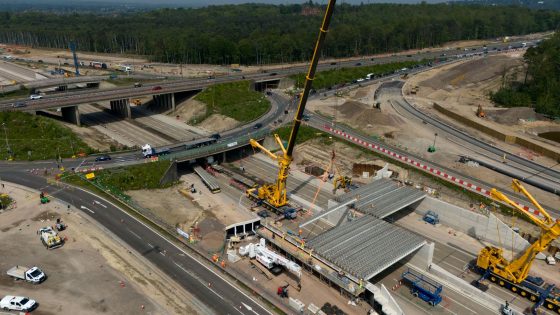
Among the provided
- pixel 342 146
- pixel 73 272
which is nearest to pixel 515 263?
pixel 342 146

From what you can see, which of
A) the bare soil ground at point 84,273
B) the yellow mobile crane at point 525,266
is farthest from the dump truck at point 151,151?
the yellow mobile crane at point 525,266

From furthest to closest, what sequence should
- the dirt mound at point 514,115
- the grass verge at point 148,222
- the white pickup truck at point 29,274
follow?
the dirt mound at point 514,115, the grass verge at point 148,222, the white pickup truck at point 29,274

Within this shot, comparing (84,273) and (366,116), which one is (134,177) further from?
(366,116)

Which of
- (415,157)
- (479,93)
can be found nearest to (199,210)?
(415,157)

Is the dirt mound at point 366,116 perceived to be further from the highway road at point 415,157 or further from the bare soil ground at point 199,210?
the bare soil ground at point 199,210

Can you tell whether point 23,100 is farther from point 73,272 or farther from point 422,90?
point 422,90

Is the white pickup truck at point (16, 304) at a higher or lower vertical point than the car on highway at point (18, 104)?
lower

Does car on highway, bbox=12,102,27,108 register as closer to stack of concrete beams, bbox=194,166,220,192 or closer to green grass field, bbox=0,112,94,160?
green grass field, bbox=0,112,94,160
